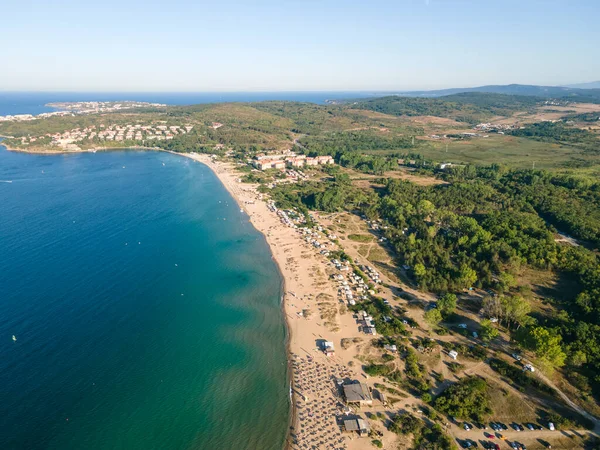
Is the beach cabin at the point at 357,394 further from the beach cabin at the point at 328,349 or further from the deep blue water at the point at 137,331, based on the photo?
the deep blue water at the point at 137,331

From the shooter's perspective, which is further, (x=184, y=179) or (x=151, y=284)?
(x=184, y=179)

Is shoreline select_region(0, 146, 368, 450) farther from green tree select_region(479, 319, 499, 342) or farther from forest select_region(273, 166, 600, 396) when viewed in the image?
forest select_region(273, 166, 600, 396)

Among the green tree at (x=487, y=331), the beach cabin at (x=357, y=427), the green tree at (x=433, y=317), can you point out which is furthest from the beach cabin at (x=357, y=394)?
the green tree at (x=487, y=331)

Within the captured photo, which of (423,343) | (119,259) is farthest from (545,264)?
(119,259)

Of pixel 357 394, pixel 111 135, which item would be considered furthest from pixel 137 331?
pixel 111 135

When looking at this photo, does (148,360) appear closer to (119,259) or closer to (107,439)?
(107,439)

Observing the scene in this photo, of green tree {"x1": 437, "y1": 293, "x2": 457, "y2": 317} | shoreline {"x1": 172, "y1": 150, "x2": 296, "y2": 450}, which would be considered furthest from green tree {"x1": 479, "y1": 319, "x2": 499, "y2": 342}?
shoreline {"x1": 172, "y1": 150, "x2": 296, "y2": 450}

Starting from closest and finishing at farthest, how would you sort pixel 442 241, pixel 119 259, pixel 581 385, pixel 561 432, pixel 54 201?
pixel 561 432 < pixel 581 385 < pixel 119 259 < pixel 442 241 < pixel 54 201

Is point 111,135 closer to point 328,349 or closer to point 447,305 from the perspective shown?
point 328,349
